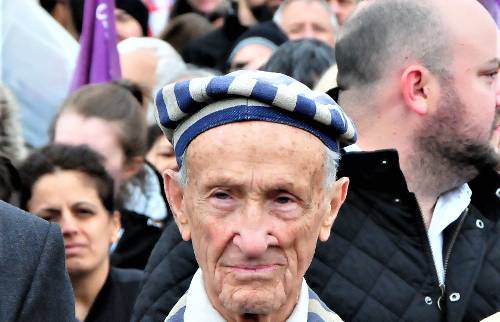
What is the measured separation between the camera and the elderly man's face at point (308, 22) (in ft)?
31.4

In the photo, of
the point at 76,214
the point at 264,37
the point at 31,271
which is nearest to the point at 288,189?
the point at 31,271

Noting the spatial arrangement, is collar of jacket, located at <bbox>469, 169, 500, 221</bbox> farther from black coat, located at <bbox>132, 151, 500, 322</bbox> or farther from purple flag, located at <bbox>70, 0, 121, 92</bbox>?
purple flag, located at <bbox>70, 0, 121, 92</bbox>

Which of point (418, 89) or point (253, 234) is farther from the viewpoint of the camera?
point (418, 89)

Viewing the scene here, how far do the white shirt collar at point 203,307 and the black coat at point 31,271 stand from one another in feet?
1.11

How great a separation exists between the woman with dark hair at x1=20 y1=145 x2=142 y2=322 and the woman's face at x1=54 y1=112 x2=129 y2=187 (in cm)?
70

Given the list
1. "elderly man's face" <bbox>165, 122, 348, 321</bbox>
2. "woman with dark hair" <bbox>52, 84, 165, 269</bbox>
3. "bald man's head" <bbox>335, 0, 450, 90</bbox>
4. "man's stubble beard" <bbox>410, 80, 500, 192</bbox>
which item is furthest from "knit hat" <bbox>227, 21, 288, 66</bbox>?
"elderly man's face" <bbox>165, 122, 348, 321</bbox>

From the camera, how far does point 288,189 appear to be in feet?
11.4

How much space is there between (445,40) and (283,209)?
1.26m

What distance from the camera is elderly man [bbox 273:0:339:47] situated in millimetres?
9586

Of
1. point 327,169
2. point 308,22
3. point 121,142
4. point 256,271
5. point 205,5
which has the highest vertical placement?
point 327,169

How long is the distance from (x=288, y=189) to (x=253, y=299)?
254 millimetres

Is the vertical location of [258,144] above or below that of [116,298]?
above

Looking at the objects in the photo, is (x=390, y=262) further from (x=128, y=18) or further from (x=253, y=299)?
(x=128, y=18)

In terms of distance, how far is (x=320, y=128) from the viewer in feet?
11.6
